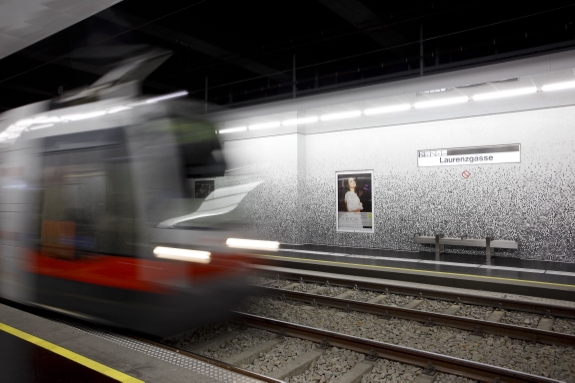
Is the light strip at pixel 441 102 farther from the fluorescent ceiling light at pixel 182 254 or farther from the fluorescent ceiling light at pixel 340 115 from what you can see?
the fluorescent ceiling light at pixel 182 254

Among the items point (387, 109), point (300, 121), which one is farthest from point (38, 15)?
point (387, 109)

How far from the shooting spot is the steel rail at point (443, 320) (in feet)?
17.6

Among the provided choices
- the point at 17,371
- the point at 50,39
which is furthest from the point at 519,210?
the point at 50,39

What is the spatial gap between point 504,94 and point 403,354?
6.39m

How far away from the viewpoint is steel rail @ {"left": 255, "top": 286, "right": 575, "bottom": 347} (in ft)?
17.6

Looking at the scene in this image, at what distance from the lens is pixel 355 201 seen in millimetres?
13266

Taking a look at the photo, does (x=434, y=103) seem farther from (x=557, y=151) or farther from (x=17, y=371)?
(x=17, y=371)

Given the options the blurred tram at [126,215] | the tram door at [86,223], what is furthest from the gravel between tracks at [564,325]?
the tram door at [86,223]

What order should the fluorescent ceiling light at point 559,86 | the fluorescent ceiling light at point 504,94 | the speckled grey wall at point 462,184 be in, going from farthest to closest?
the speckled grey wall at point 462,184 < the fluorescent ceiling light at point 504,94 < the fluorescent ceiling light at point 559,86

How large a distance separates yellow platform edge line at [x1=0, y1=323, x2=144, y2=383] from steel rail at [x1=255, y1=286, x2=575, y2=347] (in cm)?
408

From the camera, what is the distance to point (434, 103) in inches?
374

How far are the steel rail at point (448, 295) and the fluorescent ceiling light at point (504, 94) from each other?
4.15m

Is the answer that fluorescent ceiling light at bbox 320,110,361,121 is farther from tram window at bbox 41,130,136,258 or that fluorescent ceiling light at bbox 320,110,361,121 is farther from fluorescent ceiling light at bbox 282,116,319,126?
tram window at bbox 41,130,136,258

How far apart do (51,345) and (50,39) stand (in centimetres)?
832
